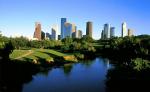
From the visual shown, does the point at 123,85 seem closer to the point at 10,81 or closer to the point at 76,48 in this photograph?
the point at 10,81

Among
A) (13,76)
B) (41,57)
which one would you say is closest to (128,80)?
(13,76)

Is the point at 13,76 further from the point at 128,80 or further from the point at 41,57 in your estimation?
the point at 41,57

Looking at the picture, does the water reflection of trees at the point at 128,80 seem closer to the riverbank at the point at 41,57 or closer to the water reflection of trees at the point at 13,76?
the water reflection of trees at the point at 13,76

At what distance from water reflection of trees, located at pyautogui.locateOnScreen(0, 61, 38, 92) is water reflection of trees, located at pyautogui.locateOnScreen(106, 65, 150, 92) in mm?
18054

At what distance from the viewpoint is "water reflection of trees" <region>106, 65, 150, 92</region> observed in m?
49.6

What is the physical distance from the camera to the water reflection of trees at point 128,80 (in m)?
49.6

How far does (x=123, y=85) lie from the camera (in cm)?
→ 5178

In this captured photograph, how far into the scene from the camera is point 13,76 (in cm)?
5944


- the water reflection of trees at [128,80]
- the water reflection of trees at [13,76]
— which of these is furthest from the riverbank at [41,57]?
the water reflection of trees at [128,80]

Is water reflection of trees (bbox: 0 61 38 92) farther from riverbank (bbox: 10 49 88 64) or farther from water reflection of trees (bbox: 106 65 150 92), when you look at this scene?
riverbank (bbox: 10 49 88 64)

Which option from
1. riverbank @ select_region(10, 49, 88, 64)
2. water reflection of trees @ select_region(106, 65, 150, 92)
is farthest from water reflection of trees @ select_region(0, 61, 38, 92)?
riverbank @ select_region(10, 49, 88, 64)

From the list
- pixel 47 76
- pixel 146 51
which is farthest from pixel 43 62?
pixel 146 51

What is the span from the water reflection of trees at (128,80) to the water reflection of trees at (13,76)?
1805 cm

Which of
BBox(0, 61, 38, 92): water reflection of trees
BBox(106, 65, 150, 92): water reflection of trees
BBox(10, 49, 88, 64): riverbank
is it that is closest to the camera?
BBox(106, 65, 150, 92): water reflection of trees
